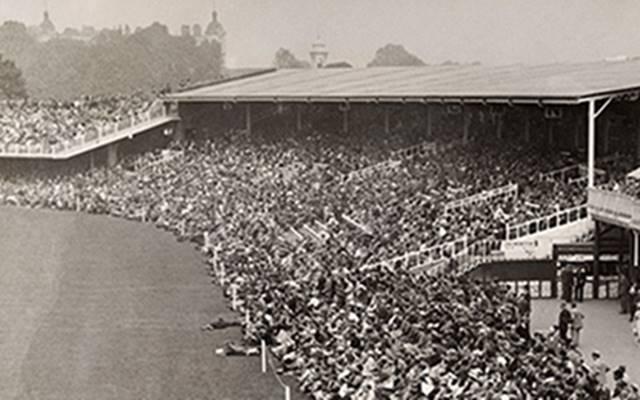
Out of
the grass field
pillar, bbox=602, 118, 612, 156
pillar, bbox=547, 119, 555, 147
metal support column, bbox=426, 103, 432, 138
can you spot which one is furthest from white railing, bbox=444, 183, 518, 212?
metal support column, bbox=426, 103, 432, 138

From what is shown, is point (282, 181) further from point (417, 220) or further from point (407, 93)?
point (417, 220)

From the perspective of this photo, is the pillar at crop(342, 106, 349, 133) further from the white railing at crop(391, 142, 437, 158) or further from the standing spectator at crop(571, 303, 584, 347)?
the standing spectator at crop(571, 303, 584, 347)

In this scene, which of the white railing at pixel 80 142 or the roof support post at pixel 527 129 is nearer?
the roof support post at pixel 527 129

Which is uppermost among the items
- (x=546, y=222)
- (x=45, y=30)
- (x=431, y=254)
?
(x=45, y=30)

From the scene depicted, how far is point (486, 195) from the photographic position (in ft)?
107

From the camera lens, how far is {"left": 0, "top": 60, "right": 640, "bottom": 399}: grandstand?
57.7ft

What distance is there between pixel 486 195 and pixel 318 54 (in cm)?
2416

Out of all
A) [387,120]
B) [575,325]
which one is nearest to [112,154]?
[387,120]

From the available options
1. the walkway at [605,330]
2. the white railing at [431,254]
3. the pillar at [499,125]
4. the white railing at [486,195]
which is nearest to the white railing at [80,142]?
the pillar at [499,125]

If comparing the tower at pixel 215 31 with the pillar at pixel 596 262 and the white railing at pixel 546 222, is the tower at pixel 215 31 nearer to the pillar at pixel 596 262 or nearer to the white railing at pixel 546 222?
the white railing at pixel 546 222

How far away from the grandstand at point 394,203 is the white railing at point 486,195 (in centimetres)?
8

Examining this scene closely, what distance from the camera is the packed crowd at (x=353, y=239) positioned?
1623 cm

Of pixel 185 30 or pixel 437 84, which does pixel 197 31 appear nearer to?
pixel 185 30

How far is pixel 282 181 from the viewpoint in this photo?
40250 millimetres
